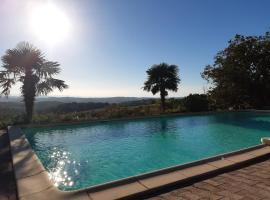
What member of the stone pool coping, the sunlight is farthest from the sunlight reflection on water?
the sunlight

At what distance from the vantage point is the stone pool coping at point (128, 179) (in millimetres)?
3795

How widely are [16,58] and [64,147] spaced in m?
8.71

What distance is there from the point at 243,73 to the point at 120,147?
1671cm

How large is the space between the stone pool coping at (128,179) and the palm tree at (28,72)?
10359 millimetres

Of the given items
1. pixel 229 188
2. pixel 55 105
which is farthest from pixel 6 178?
pixel 55 105

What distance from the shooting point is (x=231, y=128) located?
12.6 m

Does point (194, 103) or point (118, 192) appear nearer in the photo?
point (118, 192)

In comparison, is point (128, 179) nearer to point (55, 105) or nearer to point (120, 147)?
point (120, 147)

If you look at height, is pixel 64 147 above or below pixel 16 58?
below

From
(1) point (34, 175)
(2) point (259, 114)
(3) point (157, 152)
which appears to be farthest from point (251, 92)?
(1) point (34, 175)

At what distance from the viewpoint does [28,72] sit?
50.5ft

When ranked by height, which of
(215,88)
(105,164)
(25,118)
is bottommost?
(105,164)

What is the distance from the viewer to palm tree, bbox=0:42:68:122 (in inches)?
589

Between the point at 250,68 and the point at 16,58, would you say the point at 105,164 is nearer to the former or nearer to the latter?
the point at 16,58
